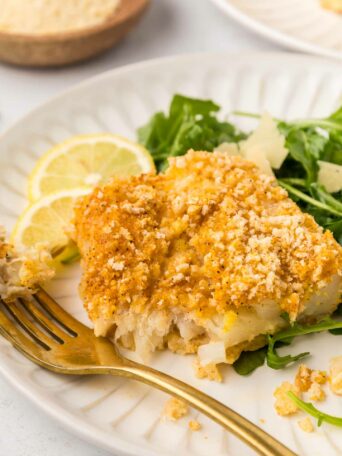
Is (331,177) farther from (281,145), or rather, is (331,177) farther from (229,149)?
(229,149)

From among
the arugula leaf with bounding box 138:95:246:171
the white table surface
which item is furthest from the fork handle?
the white table surface

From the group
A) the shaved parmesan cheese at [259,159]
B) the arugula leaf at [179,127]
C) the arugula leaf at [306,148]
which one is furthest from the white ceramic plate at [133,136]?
the shaved parmesan cheese at [259,159]

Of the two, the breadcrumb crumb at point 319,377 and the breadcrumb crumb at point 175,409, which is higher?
the breadcrumb crumb at point 175,409

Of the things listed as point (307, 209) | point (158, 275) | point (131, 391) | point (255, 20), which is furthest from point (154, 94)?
point (131, 391)

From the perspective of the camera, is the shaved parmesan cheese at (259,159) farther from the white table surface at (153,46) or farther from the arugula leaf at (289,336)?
the white table surface at (153,46)

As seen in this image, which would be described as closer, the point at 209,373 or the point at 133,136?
the point at 209,373

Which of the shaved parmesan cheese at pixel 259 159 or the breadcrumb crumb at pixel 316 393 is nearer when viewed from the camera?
the breadcrumb crumb at pixel 316 393

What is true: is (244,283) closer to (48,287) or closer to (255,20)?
(48,287)

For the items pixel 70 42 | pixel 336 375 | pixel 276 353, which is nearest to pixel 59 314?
pixel 276 353
